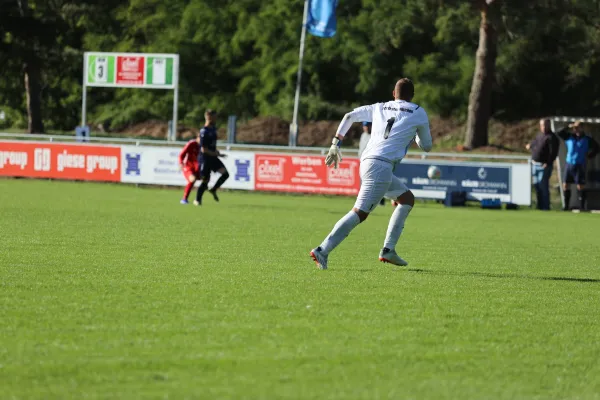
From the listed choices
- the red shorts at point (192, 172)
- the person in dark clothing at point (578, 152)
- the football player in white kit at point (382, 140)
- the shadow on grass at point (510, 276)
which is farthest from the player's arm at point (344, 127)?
the person in dark clothing at point (578, 152)

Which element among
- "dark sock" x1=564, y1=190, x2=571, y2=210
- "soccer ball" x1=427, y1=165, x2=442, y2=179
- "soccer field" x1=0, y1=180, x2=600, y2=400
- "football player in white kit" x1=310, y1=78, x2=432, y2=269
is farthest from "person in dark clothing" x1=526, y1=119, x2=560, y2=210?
"football player in white kit" x1=310, y1=78, x2=432, y2=269

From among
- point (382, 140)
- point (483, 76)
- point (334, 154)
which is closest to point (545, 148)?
point (483, 76)

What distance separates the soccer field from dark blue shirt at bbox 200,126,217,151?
7.03 meters

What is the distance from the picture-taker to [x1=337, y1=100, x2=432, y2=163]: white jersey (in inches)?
440

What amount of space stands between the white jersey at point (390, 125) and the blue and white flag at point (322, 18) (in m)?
30.4

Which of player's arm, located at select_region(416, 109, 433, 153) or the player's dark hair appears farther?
player's arm, located at select_region(416, 109, 433, 153)

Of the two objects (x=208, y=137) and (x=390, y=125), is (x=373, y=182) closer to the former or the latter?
(x=390, y=125)

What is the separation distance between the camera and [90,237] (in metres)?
13.9

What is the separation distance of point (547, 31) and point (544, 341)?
3740cm

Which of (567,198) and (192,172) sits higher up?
(192,172)

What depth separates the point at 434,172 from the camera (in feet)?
90.6

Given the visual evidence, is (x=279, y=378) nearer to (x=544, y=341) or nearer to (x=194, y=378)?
(x=194, y=378)

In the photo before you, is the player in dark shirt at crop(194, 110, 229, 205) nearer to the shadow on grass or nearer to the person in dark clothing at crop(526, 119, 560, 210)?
the person in dark clothing at crop(526, 119, 560, 210)

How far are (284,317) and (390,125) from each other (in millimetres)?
3841
